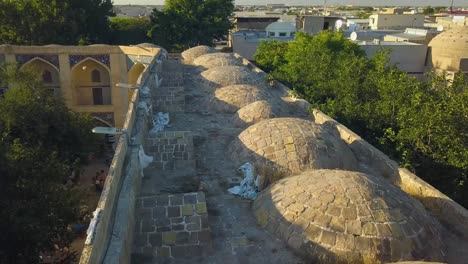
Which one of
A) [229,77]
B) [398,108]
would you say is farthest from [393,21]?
[398,108]

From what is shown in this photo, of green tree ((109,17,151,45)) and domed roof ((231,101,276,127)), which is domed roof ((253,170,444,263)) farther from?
green tree ((109,17,151,45))

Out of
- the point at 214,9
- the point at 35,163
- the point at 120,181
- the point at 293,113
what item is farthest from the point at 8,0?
the point at 120,181

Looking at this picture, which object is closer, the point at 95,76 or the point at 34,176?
the point at 34,176

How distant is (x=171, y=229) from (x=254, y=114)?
18.1 ft

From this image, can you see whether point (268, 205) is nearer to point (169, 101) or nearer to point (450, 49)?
point (169, 101)

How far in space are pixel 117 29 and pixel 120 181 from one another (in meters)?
31.2

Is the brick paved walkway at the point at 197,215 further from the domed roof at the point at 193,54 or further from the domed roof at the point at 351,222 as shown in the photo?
the domed roof at the point at 193,54

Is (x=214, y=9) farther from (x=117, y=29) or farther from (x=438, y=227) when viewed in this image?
(x=438, y=227)

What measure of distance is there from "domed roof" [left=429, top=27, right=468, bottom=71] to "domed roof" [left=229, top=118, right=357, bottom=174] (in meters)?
18.2

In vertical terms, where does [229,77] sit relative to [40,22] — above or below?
below

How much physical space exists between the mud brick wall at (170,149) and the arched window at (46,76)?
1809 centimetres

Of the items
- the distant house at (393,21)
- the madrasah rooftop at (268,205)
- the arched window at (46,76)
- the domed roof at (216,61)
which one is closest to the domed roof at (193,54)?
the domed roof at (216,61)

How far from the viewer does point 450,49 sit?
2434 cm

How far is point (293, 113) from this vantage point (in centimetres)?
1281
